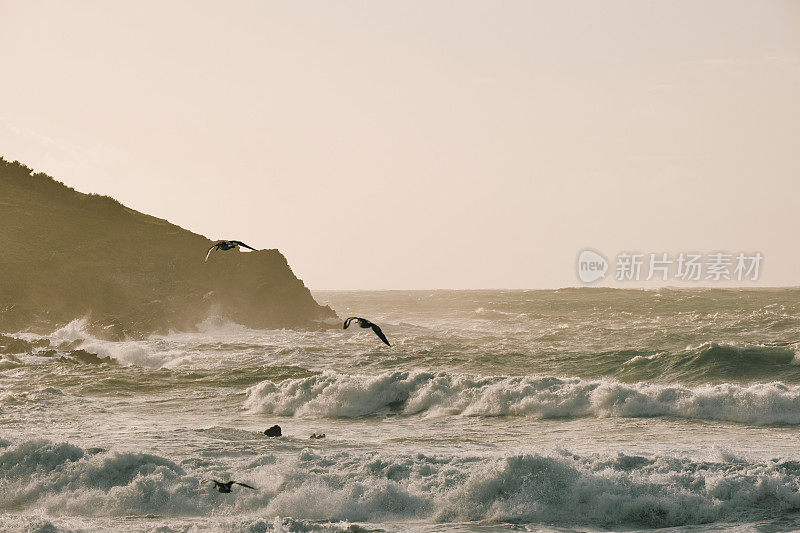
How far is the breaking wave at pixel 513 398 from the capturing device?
22.2 meters

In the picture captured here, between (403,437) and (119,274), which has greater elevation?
(119,274)

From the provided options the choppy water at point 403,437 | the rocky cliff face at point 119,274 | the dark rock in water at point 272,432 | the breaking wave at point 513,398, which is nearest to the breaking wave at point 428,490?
the choppy water at point 403,437

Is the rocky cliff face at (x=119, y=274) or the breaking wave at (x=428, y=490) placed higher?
the rocky cliff face at (x=119, y=274)

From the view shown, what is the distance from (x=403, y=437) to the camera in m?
19.7

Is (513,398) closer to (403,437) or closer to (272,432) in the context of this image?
(403,437)

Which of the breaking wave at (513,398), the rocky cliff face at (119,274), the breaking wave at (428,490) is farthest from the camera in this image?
the rocky cliff face at (119,274)

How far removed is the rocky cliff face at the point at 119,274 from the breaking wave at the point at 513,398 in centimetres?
2252

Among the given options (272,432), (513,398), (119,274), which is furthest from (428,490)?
(119,274)

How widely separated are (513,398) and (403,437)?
550cm

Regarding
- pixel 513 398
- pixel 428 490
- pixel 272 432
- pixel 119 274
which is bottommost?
pixel 272 432

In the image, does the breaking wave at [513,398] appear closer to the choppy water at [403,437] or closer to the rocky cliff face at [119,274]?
the choppy water at [403,437]

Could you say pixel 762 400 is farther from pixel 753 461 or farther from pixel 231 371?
pixel 231 371

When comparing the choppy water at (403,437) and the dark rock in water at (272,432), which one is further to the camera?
the dark rock in water at (272,432)

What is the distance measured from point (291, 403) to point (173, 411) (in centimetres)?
360
